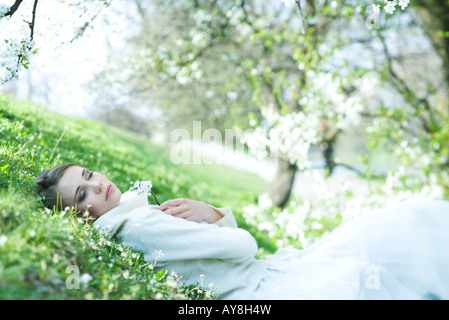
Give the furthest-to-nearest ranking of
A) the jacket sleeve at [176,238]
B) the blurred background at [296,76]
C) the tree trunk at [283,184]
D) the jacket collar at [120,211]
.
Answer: the tree trunk at [283,184] < the blurred background at [296,76] < the jacket collar at [120,211] < the jacket sleeve at [176,238]

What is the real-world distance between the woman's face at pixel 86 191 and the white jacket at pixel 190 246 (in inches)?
3.9

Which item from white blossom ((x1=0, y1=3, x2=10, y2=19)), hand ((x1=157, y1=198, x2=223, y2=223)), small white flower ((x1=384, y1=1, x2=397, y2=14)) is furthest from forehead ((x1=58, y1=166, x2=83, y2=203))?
small white flower ((x1=384, y1=1, x2=397, y2=14))

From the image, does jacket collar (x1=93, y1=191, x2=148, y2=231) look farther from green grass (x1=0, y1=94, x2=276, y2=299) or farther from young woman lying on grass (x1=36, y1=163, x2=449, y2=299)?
green grass (x1=0, y1=94, x2=276, y2=299)

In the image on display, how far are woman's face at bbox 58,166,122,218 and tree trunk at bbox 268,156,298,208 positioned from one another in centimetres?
546

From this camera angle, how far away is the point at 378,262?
2369 millimetres

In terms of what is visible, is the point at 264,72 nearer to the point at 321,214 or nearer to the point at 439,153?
the point at 321,214

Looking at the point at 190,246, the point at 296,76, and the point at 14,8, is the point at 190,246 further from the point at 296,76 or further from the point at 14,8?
the point at 296,76

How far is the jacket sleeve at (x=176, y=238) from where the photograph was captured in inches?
86.7

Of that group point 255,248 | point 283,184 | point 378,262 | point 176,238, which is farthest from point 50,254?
point 283,184

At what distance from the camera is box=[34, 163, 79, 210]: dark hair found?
92.6 inches

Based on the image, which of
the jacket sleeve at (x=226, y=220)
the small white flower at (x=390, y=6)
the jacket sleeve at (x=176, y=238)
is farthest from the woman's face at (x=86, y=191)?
the small white flower at (x=390, y=6)

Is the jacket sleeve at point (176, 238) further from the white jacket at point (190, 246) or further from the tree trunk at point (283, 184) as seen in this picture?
the tree trunk at point (283, 184)
